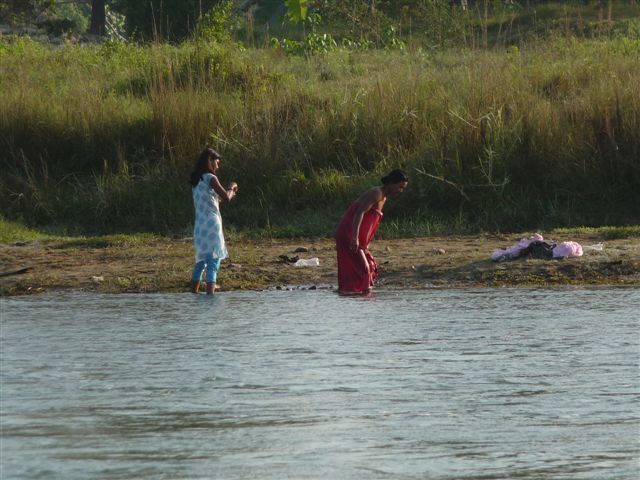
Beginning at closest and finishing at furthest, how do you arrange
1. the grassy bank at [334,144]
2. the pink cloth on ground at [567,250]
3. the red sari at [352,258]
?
1. the red sari at [352,258]
2. the pink cloth on ground at [567,250]
3. the grassy bank at [334,144]

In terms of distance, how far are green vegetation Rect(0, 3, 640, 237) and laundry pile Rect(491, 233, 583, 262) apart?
61.7 inches

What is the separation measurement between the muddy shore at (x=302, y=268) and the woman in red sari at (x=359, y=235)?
0.54 meters

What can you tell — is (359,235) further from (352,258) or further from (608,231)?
(608,231)

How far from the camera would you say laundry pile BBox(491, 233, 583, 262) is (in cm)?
1185

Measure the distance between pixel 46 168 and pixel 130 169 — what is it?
0.96m

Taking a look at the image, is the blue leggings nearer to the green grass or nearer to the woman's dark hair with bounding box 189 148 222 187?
the woman's dark hair with bounding box 189 148 222 187

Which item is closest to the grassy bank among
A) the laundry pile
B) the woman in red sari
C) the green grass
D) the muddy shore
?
the green grass

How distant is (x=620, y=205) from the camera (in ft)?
45.2

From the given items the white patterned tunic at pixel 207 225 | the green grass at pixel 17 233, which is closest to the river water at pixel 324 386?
the white patterned tunic at pixel 207 225

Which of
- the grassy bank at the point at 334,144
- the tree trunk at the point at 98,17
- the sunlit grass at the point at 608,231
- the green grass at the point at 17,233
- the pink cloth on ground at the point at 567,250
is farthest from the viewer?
the tree trunk at the point at 98,17

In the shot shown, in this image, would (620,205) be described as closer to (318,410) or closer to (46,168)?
(46,168)

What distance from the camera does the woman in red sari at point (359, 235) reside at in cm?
1088

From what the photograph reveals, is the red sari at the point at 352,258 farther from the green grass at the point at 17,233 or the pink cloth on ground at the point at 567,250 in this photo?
the green grass at the point at 17,233

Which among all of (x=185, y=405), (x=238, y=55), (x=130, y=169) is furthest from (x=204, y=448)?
(x=238, y=55)
